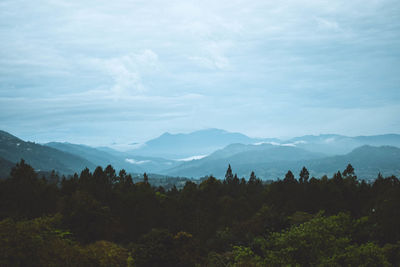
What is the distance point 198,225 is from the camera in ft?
243

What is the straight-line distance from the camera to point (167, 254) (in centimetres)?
4378

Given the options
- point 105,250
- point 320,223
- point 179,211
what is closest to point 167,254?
point 105,250

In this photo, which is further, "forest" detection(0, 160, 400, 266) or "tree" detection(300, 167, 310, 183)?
"tree" detection(300, 167, 310, 183)

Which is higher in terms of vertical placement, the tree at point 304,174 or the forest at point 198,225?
the tree at point 304,174

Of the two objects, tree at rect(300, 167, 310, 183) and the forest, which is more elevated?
tree at rect(300, 167, 310, 183)

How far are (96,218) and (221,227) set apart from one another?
27.1m

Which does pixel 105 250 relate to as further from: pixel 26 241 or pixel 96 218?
pixel 96 218

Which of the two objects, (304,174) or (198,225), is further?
(304,174)

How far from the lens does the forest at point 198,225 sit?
115ft

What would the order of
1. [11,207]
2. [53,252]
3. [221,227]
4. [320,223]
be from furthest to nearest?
1. [221,227]
2. [11,207]
3. [320,223]
4. [53,252]

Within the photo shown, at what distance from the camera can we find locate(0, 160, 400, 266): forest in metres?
35.1

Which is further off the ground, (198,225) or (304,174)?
(304,174)

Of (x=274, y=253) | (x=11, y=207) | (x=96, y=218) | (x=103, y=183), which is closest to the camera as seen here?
(x=274, y=253)

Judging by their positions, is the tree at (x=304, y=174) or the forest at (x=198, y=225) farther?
the tree at (x=304, y=174)
